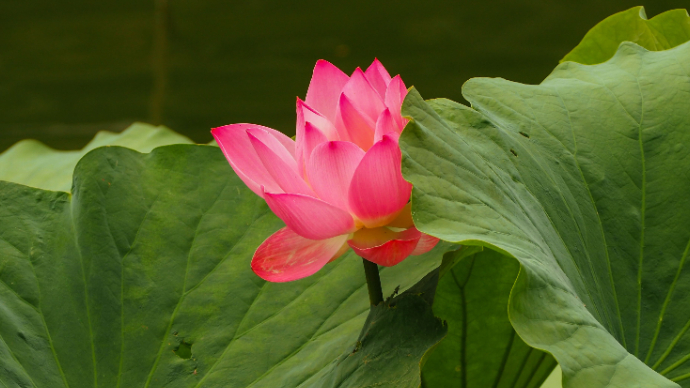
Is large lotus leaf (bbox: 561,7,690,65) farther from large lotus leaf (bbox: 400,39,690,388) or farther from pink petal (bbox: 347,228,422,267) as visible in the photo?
pink petal (bbox: 347,228,422,267)

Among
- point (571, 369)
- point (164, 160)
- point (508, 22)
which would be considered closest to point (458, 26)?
point (508, 22)

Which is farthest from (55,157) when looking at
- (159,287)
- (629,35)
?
(629,35)

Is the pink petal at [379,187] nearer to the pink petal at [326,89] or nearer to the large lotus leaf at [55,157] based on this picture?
the pink petal at [326,89]

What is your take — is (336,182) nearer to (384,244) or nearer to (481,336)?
(384,244)

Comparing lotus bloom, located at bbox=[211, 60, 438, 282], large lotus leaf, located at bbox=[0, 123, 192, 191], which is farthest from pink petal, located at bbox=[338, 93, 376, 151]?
large lotus leaf, located at bbox=[0, 123, 192, 191]

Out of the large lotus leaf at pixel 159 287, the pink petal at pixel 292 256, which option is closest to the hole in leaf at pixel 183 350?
the large lotus leaf at pixel 159 287

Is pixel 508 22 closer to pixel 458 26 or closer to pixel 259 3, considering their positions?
pixel 458 26
